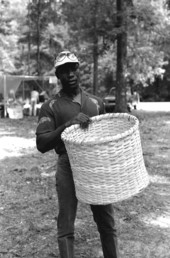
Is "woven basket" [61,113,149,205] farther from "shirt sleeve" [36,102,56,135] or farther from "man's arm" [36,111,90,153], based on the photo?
"shirt sleeve" [36,102,56,135]

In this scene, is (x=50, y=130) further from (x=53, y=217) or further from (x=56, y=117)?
Result: (x=53, y=217)

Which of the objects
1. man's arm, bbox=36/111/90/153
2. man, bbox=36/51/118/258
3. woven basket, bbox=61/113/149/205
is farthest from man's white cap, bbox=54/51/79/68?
woven basket, bbox=61/113/149/205

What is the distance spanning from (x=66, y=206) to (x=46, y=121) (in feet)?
2.21

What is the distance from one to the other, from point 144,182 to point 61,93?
3.10 ft

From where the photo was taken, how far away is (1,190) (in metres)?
5.69

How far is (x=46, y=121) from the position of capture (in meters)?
2.71

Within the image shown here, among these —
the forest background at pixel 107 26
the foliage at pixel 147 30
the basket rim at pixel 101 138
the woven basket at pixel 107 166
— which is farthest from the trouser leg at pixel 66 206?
the foliage at pixel 147 30

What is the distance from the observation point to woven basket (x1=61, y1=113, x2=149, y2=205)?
2.34 metres

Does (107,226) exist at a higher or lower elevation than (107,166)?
lower

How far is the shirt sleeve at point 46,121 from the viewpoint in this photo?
2697 mm

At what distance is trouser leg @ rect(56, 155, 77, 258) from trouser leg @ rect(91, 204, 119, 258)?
0.67 ft

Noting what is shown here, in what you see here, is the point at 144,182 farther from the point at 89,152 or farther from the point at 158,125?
the point at 158,125

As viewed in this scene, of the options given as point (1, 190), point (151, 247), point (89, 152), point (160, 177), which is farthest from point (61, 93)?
point (160, 177)

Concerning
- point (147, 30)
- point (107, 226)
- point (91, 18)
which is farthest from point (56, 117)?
point (91, 18)
